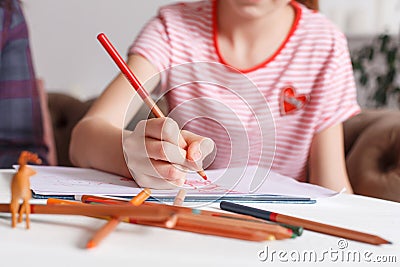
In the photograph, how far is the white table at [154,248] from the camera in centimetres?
39

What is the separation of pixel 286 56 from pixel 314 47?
5 centimetres

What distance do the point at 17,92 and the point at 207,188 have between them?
700 millimetres

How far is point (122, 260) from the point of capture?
39 centimetres

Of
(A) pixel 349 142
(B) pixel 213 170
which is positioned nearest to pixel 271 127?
(B) pixel 213 170

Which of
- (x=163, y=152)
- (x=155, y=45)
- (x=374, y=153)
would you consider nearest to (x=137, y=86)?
(x=163, y=152)

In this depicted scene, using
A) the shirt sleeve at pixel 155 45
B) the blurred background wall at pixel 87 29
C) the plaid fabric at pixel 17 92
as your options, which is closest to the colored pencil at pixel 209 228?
the shirt sleeve at pixel 155 45

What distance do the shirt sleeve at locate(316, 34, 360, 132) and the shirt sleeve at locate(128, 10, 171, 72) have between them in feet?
0.83

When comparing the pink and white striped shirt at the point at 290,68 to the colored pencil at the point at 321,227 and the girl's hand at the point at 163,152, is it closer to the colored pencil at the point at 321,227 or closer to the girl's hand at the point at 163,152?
the girl's hand at the point at 163,152

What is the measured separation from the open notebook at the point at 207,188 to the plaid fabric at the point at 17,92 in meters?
0.51

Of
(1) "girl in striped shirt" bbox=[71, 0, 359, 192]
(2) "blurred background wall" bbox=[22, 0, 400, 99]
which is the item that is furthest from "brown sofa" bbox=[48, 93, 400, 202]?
(2) "blurred background wall" bbox=[22, 0, 400, 99]

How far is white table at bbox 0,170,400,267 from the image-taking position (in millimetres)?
390

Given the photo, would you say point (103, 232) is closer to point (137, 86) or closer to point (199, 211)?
point (199, 211)

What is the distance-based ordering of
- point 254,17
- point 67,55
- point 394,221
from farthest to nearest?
point 67,55
point 254,17
point 394,221

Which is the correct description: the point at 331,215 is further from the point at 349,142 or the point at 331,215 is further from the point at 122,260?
the point at 349,142
